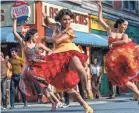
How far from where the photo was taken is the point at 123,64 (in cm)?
888

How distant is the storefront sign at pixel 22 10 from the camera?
1736cm

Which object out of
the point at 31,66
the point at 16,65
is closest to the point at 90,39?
the point at 16,65

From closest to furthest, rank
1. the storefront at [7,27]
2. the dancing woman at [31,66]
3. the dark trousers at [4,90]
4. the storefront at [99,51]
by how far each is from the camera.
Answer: the dancing woman at [31,66] → the dark trousers at [4,90] → the storefront at [7,27] → the storefront at [99,51]

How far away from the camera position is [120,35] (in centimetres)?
902

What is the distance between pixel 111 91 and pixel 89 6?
512cm

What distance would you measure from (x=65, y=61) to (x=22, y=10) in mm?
9931

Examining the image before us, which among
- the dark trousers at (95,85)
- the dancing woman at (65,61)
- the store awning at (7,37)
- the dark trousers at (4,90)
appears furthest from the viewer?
the dark trousers at (95,85)

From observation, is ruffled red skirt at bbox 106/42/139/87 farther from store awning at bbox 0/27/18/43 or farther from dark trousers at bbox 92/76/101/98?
dark trousers at bbox 92/76/101/98

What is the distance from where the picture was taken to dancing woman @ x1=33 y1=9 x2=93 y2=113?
7.57 metres

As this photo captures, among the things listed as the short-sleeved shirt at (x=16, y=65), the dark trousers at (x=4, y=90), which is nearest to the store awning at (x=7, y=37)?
the dark trousers at (x=4, y=90)

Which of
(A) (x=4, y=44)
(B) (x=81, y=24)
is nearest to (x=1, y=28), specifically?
(A) (x=4, y=44)

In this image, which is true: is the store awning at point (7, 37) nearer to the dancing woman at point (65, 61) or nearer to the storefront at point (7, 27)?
the storefront at point (7, 27)

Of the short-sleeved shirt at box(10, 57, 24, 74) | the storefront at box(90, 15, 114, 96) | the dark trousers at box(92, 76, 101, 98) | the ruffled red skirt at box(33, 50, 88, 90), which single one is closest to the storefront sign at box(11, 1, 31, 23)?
the dark trousers at box(92, 76, 101, 98)

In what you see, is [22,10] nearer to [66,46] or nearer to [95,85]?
[95,85]
